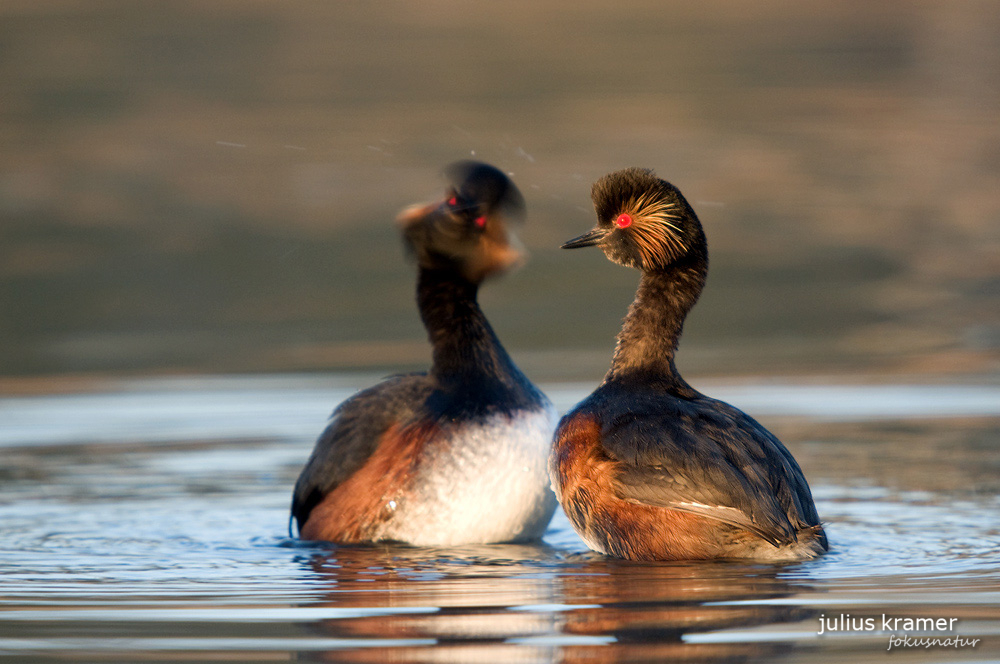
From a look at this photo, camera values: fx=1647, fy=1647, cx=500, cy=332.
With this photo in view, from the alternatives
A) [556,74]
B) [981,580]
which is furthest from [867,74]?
[981,580]

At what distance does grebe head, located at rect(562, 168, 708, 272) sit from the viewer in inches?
312

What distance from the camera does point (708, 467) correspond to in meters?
7.25

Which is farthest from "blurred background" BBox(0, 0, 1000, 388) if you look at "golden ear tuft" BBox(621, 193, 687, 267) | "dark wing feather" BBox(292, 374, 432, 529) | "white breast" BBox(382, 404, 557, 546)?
"golden ear tuft" BBox(621, 193, 687, 267)

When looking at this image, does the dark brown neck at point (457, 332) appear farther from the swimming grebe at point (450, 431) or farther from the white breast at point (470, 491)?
the white breast at point (470, 491)

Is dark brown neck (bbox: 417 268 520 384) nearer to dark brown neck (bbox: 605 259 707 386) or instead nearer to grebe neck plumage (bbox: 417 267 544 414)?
grebe neck plumage (bbox: 417 267 544 414)

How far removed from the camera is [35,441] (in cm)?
1143

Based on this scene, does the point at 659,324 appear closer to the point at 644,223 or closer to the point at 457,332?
the point at 644,223

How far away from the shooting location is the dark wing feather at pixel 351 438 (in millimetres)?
8742

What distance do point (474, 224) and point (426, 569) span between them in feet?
7.02

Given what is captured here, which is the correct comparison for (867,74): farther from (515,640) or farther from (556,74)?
(515,640)

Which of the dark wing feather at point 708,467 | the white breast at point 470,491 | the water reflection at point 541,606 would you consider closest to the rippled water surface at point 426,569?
the water reflection at point 541,606

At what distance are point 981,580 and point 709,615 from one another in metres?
1.41

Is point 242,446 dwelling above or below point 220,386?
below

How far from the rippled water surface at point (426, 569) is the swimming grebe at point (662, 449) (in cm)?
17
